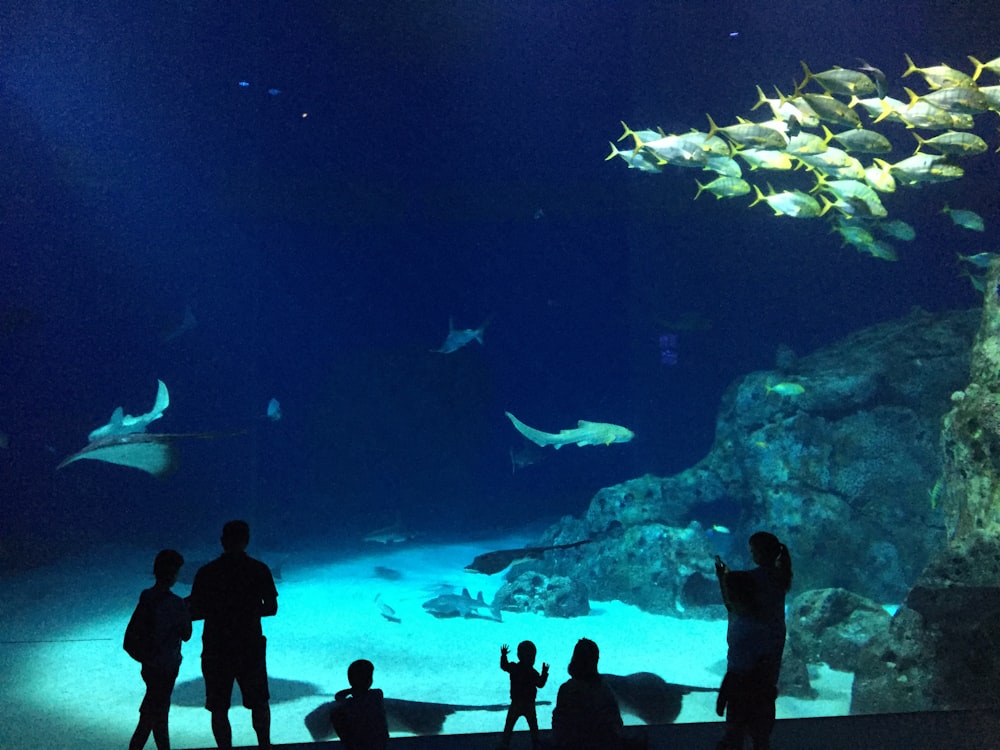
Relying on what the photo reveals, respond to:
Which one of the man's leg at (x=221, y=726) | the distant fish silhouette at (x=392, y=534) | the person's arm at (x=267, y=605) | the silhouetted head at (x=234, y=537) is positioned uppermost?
the distant fish silhouette at (x=392, y=534)

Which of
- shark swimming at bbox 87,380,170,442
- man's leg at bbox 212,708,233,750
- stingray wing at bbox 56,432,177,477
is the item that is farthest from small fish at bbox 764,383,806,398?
shark swimming at bbox 87,380,170,442

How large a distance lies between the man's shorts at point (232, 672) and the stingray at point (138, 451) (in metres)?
2.60

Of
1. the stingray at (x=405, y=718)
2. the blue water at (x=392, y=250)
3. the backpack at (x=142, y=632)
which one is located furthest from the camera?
the blue water at (x=392, y=250)

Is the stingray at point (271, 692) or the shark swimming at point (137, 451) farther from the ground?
the shark swimming at point (137, 451)

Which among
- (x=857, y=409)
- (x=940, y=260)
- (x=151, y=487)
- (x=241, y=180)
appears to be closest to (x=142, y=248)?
(x=241, y=180)

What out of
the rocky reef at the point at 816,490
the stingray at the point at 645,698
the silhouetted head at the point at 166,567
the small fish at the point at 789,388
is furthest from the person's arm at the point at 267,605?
the small fish at the point at 789,388

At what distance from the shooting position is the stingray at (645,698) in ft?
12.7

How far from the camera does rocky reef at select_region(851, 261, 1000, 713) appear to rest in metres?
3.77

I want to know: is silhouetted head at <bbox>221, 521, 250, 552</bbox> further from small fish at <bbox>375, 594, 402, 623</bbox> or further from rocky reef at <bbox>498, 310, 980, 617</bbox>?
rocky reef at <bbox>498, 310, 980, 617</bbox>

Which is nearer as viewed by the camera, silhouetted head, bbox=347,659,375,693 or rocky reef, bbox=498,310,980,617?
silhouetted head, bbox=347,659,375,693

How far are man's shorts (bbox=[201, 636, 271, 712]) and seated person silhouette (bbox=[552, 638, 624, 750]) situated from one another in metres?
1.36

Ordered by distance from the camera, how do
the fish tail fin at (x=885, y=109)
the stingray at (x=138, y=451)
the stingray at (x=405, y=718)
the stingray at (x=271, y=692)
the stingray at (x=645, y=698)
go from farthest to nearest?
the fish tail fin at (x=885, y=109) → the stingray at (x=138, y=451) → the stingray at (x=271, y=692) → the stingray at (x=645, y=698) → the stingray at (x=405, y=718)

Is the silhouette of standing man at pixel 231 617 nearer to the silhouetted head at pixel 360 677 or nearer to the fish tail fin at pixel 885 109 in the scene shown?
the silhouetted head at pixel 360 677

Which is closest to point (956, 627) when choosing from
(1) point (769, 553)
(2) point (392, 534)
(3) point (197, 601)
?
(1) point (769, 553)
